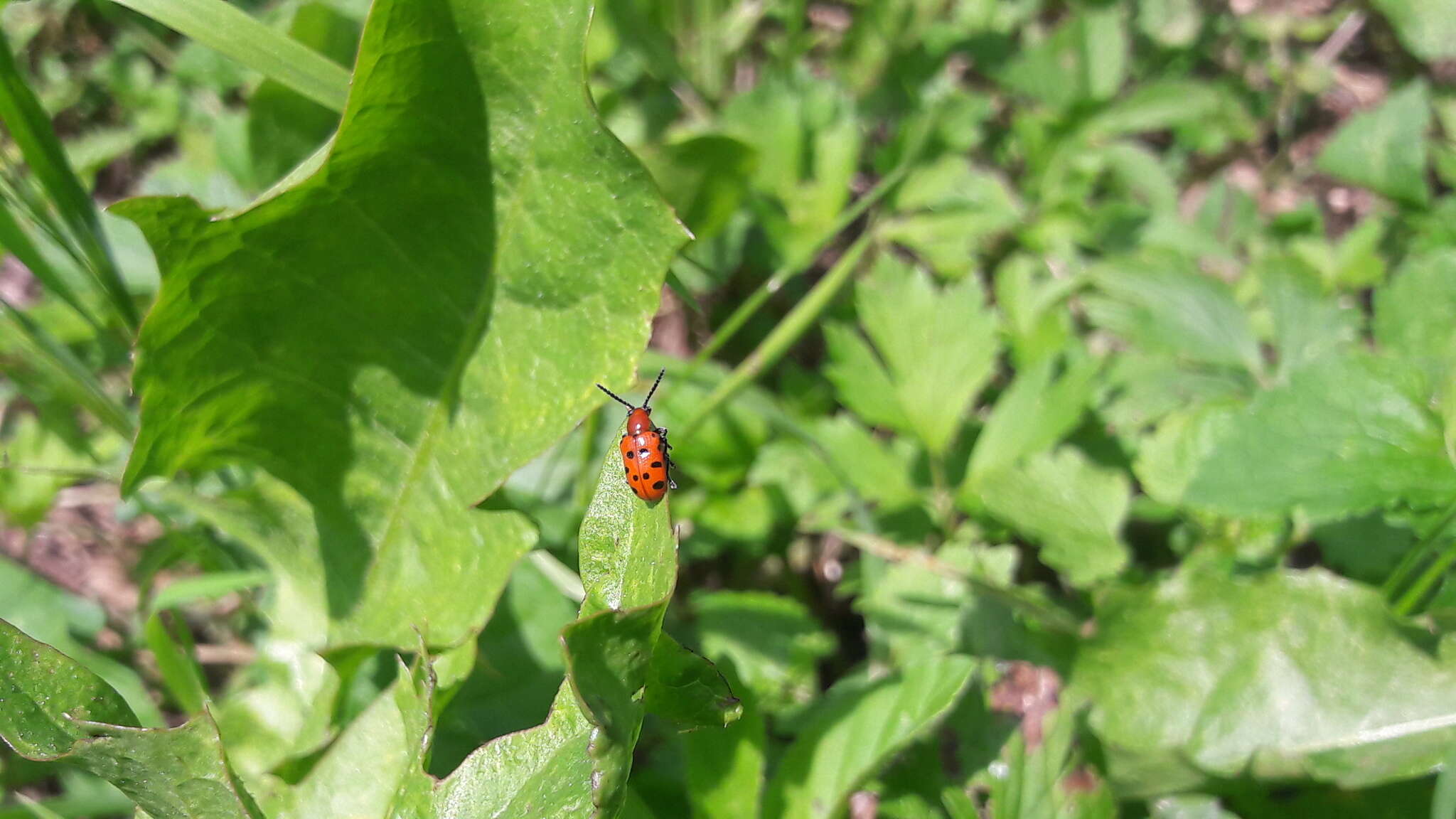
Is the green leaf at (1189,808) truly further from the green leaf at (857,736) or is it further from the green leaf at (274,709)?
the green leaf at (274,709)

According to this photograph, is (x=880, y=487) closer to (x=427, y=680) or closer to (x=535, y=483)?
(x=535, y=483)

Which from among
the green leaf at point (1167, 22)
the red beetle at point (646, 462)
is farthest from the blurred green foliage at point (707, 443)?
the green leaf at point (1167, 22)

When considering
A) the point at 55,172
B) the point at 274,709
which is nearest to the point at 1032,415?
the point at 274,709

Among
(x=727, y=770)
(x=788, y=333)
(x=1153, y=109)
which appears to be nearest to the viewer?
(x=727, y=770)

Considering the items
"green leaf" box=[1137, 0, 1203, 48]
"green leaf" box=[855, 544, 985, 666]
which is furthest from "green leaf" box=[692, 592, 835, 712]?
"green leaf" box=[1137, 0, 1203, 48]

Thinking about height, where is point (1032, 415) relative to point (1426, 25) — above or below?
below

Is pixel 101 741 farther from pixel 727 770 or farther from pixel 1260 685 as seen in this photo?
pixel 1260 685
